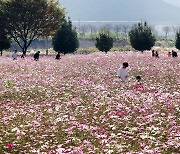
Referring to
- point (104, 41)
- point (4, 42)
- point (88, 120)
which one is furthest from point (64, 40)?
point (88, 120)

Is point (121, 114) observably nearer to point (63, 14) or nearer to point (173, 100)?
point (173, 100)

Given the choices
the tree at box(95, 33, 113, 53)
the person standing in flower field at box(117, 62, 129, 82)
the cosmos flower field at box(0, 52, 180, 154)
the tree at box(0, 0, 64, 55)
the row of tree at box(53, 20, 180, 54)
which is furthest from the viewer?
the tree at box(95, 33, 113, 53)

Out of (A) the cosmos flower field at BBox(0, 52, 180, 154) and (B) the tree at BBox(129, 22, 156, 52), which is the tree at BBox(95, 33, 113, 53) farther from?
(A) the cosmos flower field at BBox(0, 52, 180, 154)

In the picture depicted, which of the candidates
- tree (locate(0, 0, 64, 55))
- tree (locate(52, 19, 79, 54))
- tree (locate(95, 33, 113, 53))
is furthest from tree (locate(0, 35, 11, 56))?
tree (locate(95, 33, 113, 53))

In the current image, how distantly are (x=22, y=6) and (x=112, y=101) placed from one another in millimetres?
53766

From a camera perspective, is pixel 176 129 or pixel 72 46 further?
pixel 72 46

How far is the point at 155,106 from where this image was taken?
53.4 feet

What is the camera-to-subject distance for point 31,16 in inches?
2697

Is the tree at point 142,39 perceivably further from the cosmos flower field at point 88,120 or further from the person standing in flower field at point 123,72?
the person standing in flower field at point 123,72

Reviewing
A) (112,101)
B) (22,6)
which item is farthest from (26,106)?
(22,6)

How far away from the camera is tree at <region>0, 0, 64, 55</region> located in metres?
67.6

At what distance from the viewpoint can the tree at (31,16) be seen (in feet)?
222

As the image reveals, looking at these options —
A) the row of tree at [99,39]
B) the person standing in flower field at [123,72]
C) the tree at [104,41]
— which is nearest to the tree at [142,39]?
the row of tree at [99,39]

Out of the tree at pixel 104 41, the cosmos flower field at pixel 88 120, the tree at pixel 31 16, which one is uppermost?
the tree at pixel 31 16
